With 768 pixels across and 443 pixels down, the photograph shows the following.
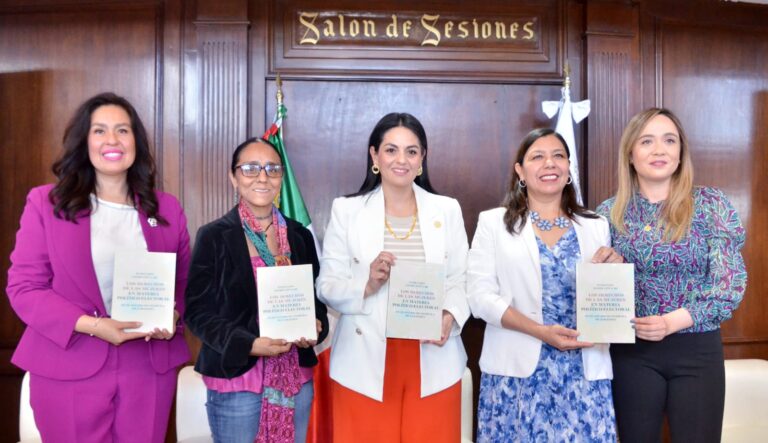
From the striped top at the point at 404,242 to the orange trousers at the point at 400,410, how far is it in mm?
316

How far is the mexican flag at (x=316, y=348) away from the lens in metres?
3.22

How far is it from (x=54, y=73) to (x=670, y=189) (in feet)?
11.8

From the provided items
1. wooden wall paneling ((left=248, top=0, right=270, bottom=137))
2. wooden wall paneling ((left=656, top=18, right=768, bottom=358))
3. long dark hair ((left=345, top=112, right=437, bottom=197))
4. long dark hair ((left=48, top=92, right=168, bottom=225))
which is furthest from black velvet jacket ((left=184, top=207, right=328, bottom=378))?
wooden wall paneling ((left=656, top=18, right=768, bottom=358))

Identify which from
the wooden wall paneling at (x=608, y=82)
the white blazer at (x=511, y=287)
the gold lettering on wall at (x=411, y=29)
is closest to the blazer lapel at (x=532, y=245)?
the white blazer at (x=511, y=287)

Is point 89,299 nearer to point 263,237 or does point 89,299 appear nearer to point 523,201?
point 263,237

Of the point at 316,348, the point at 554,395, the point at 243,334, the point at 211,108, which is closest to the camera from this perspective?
the point at 243,334

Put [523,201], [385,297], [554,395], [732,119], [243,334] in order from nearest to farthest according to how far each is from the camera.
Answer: [243,334] < [554,395] < [385,297] < [523,201] < [732,119]

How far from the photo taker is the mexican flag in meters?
3.22

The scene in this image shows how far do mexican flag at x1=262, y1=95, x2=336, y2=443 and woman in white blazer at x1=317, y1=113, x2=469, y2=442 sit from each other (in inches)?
17.5

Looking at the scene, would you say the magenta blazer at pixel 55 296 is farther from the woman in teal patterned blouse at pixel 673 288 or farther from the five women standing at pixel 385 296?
the woman in teal patterned blouse at pixel 673 288

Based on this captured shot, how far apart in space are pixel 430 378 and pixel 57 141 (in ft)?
→ 9.84

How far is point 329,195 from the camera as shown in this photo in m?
4.19

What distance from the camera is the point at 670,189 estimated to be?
8.15 feet

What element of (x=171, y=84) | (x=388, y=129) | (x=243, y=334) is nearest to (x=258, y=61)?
(x=171, y=84)
